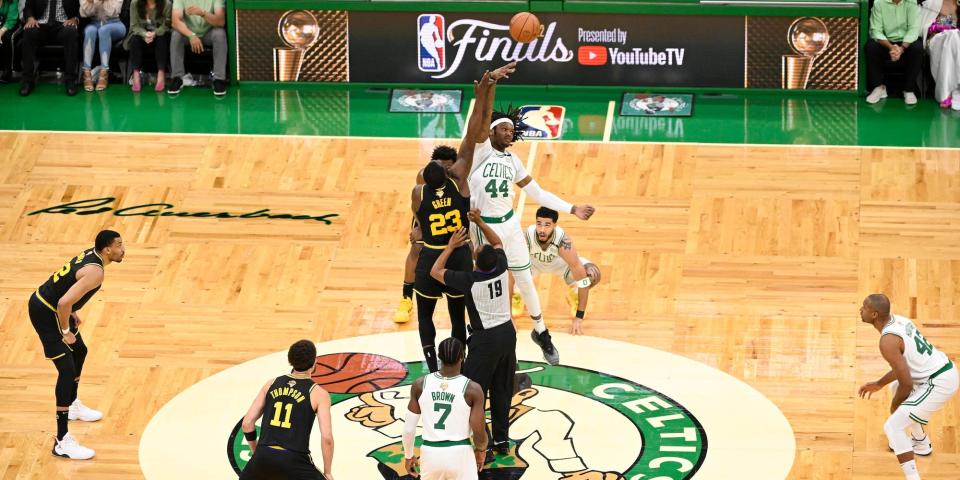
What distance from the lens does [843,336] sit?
14117 mm

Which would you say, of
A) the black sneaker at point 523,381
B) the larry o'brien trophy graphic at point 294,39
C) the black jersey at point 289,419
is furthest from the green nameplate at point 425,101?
the black jersey at point 289,419

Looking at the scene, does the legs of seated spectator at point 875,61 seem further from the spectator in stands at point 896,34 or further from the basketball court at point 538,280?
the basketball court at point 538,280

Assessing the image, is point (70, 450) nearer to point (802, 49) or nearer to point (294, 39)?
point (294, 39)

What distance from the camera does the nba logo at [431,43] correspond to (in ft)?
65.0

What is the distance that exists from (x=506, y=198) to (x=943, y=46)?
26.7 feet

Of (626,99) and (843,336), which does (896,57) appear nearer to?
(626,99)

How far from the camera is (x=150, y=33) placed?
20.0 meters

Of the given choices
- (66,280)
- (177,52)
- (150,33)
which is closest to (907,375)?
(66,280)

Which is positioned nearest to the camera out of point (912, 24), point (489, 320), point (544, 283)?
point (489, 320)

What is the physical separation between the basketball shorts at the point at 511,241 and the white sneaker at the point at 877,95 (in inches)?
292

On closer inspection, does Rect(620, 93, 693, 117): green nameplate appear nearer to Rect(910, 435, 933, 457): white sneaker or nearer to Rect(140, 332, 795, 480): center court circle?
Rect(140, 332, 795, 480): center court circle

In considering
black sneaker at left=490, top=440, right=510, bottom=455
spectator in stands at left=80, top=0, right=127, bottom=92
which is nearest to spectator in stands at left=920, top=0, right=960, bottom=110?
black sneaker at left=490, top=440, right=510, bottom=455

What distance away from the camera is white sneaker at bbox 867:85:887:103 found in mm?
19266

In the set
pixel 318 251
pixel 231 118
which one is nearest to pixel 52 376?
pixel 318 251
